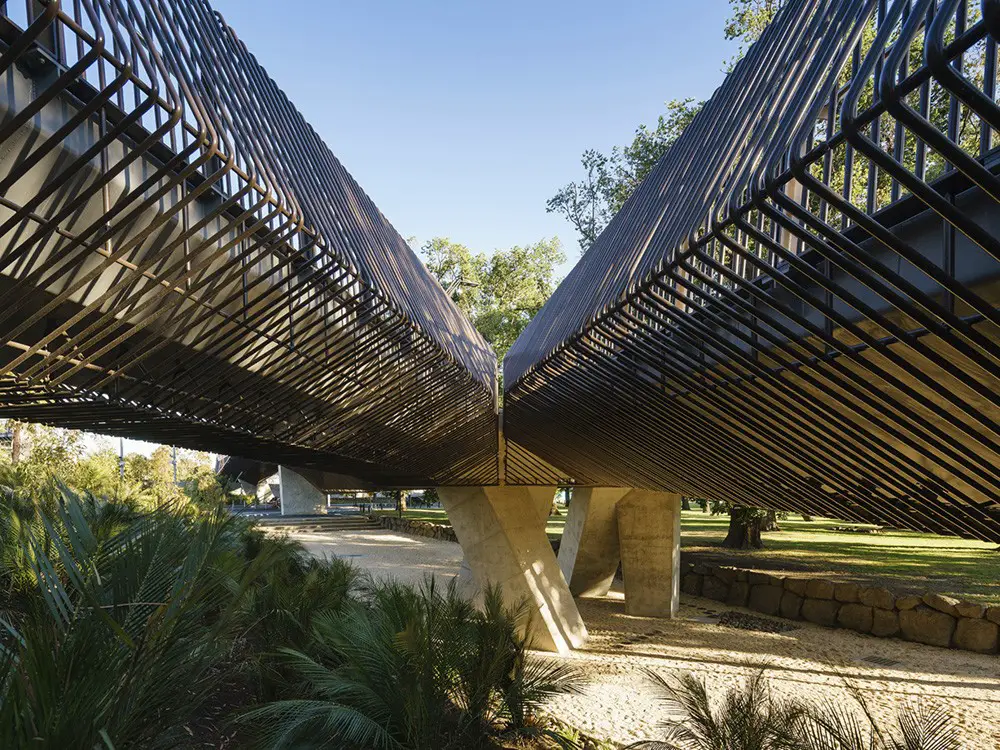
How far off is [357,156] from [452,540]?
14162mm

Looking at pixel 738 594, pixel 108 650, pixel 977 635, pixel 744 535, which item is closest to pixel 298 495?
pixel 744 535

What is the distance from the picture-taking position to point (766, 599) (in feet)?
48.8

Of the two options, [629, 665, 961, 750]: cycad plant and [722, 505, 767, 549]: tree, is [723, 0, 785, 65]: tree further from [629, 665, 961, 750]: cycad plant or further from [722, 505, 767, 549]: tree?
[629, 665, 961, 750]: cycad plant

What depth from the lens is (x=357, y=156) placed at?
71.5 ft

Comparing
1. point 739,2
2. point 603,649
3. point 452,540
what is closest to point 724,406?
point 603,649

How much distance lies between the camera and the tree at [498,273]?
29375mm

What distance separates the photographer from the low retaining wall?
28422 millimetres

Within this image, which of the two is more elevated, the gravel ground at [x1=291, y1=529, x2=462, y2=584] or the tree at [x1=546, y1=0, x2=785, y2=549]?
the tree at [x1=546, y1=0, x2=785, y2=549]

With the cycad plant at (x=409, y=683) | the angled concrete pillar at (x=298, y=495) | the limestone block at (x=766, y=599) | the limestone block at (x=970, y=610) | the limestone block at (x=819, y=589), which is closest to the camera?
the cycad plant at (x=409, y=683)

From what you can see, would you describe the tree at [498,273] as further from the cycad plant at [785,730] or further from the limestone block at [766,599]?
the cycad plant at [785,730]

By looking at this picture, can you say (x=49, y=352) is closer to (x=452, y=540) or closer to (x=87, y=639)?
(x=87, y=639)

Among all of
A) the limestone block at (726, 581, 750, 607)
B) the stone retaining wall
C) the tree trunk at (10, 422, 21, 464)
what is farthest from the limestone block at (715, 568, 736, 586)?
the tree trunk at (10, 422, 21, 464)

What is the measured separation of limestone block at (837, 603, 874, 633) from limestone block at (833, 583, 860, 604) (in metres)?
0.10

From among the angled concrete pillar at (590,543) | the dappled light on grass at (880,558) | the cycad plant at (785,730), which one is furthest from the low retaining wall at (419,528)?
the cycad plant at (785,730)
